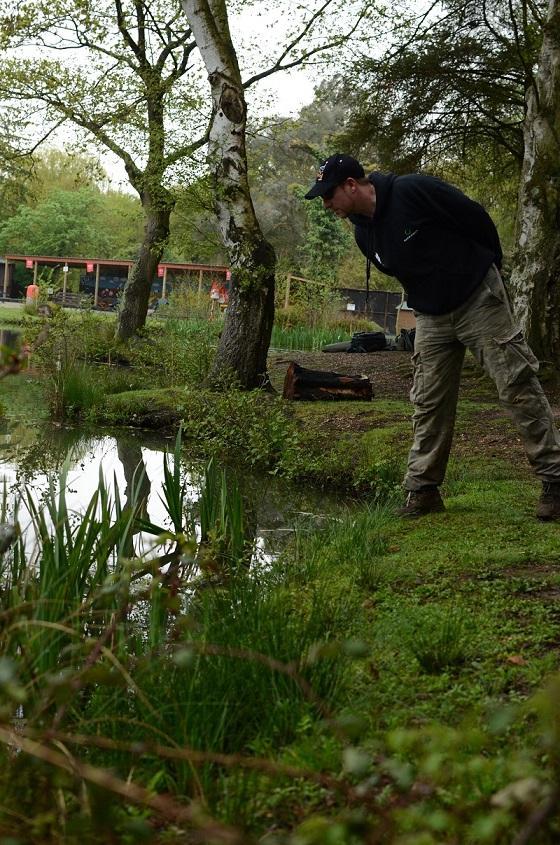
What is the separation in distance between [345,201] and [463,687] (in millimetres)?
2823

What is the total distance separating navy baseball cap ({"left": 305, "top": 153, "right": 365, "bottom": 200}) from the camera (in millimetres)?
5035

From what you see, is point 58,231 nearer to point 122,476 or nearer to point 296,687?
point 122,476

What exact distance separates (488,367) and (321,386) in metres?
6.33

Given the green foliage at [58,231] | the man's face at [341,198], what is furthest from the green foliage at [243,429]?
the green foliage at [58,231]

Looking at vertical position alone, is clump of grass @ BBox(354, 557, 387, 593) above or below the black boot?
below

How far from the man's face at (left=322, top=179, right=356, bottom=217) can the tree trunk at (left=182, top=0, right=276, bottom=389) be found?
6.67m

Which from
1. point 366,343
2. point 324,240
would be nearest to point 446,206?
point 366,343

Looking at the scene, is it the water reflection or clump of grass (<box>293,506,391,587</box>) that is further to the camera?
the water reflection

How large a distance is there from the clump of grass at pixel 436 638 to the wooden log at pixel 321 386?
25.4 feet

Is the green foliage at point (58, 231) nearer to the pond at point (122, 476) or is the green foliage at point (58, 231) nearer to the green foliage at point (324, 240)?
the green foliage at point (324, 240)

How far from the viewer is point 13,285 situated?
193 feet

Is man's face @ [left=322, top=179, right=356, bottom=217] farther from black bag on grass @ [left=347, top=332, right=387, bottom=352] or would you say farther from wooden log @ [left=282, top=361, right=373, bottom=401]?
black bag on grass @ [left=347, top=332, right=387, bottom=352]

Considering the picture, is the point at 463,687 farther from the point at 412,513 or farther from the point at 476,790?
the point at 412,513

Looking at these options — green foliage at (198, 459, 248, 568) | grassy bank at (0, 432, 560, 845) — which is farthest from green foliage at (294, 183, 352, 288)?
grassy bank at (0, 432, 560, 845)
